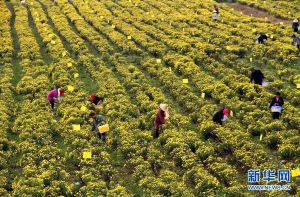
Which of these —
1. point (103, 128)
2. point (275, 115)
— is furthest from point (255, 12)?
point (103, 128)

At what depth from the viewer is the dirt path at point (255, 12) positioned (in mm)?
41594

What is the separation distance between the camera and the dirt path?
4159 cm

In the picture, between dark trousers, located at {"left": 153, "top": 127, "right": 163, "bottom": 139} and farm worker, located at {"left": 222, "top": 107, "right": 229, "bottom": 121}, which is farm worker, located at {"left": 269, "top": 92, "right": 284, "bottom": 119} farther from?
dark trousers, located at {"left": 153, "top": 127, "right": 163, "bottom": 139}

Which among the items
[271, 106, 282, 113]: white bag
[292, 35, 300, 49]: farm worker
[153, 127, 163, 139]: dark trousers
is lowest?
[153, 127, 163, 139]: dark trousers

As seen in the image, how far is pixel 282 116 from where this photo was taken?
20281 mm

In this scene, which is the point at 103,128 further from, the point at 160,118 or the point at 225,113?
the point at 225,113

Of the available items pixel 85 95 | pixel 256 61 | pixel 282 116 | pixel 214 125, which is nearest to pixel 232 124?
pixel 214 125

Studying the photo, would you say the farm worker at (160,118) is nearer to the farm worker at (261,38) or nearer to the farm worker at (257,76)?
the farm worker at (257,76)

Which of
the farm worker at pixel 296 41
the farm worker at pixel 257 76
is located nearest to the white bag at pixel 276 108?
the farm worker at pixel 257 76

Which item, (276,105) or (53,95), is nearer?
(276,105)

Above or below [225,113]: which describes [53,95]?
below

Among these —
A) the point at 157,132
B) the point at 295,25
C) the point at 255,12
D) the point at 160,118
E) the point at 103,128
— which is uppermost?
the point at 295,25

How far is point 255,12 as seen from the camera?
4603 centimetres

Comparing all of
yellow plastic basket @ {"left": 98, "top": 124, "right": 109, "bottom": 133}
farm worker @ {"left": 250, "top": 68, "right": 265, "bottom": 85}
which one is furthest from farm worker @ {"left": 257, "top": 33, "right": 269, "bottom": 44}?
yellow plastic basket @ {"left": 98, "top": 124, "right": 109, "bottom": 133}
